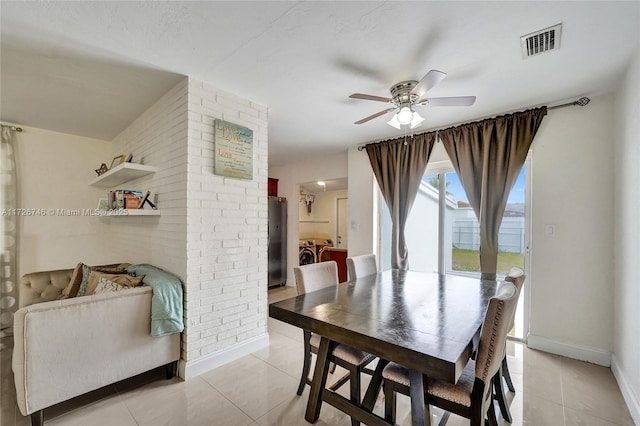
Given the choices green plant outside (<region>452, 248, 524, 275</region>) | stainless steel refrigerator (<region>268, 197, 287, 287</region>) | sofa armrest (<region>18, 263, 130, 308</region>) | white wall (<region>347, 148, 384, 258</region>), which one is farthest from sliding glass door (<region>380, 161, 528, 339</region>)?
sofa armrest (<region>18, 263, 130, 308</region>)

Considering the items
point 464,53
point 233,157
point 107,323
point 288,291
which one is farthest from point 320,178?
point 107,323

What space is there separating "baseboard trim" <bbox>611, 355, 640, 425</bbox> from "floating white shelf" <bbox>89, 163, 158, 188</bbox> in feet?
13.5

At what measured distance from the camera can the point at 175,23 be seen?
5.40ft

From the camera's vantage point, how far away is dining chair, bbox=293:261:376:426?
167 centimetres

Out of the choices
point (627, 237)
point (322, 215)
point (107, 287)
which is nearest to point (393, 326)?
point (627, 237)

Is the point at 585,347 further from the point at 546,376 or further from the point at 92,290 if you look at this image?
the point at 92,290

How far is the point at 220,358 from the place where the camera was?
2.45 m

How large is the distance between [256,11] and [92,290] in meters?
2.60

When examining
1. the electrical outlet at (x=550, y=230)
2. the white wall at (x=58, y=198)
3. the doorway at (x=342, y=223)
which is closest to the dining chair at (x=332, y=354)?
the electrical outlet at (x=550, y=230)

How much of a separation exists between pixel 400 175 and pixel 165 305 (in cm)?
308

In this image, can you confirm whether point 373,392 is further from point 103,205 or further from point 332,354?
point 103,205

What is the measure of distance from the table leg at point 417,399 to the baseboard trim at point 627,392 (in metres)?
1.62

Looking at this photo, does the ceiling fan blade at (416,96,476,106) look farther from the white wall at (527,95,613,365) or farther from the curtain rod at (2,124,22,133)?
the curtain rod at (2,124,22,133)

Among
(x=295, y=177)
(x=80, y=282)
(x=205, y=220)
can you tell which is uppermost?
(x=295, y=177)
